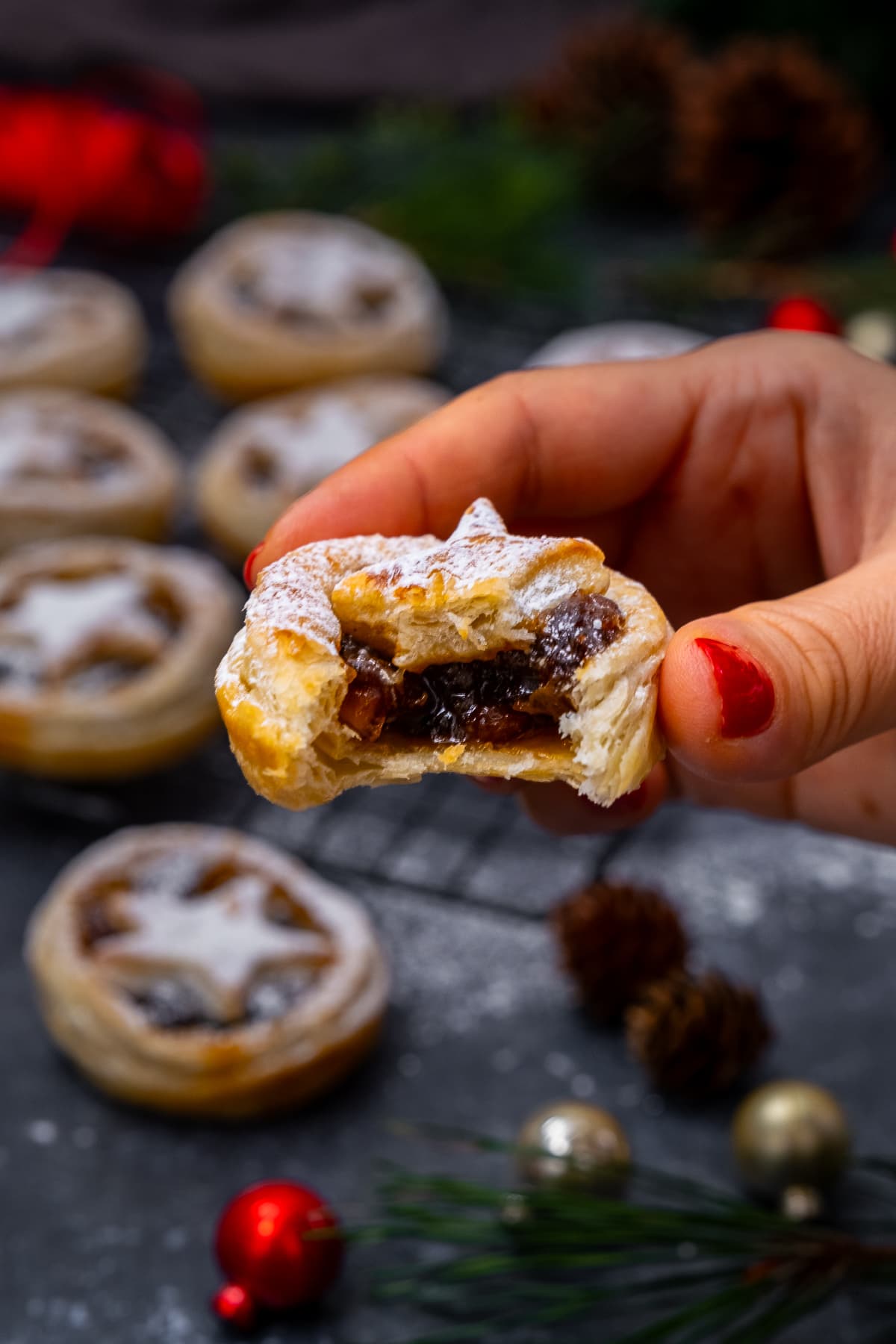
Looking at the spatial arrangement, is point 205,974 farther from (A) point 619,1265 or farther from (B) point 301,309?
(B) point 301,309

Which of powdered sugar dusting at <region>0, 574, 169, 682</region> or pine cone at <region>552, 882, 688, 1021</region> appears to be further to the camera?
powdered sugar dusting at <region>0, 574, 169, 682</region>

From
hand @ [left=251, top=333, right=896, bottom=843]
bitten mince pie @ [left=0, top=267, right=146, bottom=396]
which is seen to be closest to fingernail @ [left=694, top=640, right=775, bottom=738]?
hand @ [left=251, top=333, right=896, bottom=843]

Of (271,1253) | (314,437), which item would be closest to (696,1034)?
(271,1253)

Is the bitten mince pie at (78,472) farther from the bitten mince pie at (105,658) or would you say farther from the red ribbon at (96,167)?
the red ribbon at (96,167)

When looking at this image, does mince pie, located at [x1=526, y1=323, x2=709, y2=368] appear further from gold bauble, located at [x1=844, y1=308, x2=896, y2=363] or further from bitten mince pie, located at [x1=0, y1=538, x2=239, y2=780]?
bitten mince pie, located at [x1=0, y1=538, x2=239, y2=780]

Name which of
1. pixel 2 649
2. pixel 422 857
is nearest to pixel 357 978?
pixel 422 857

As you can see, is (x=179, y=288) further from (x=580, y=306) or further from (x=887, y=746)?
(x=887, y=746)
